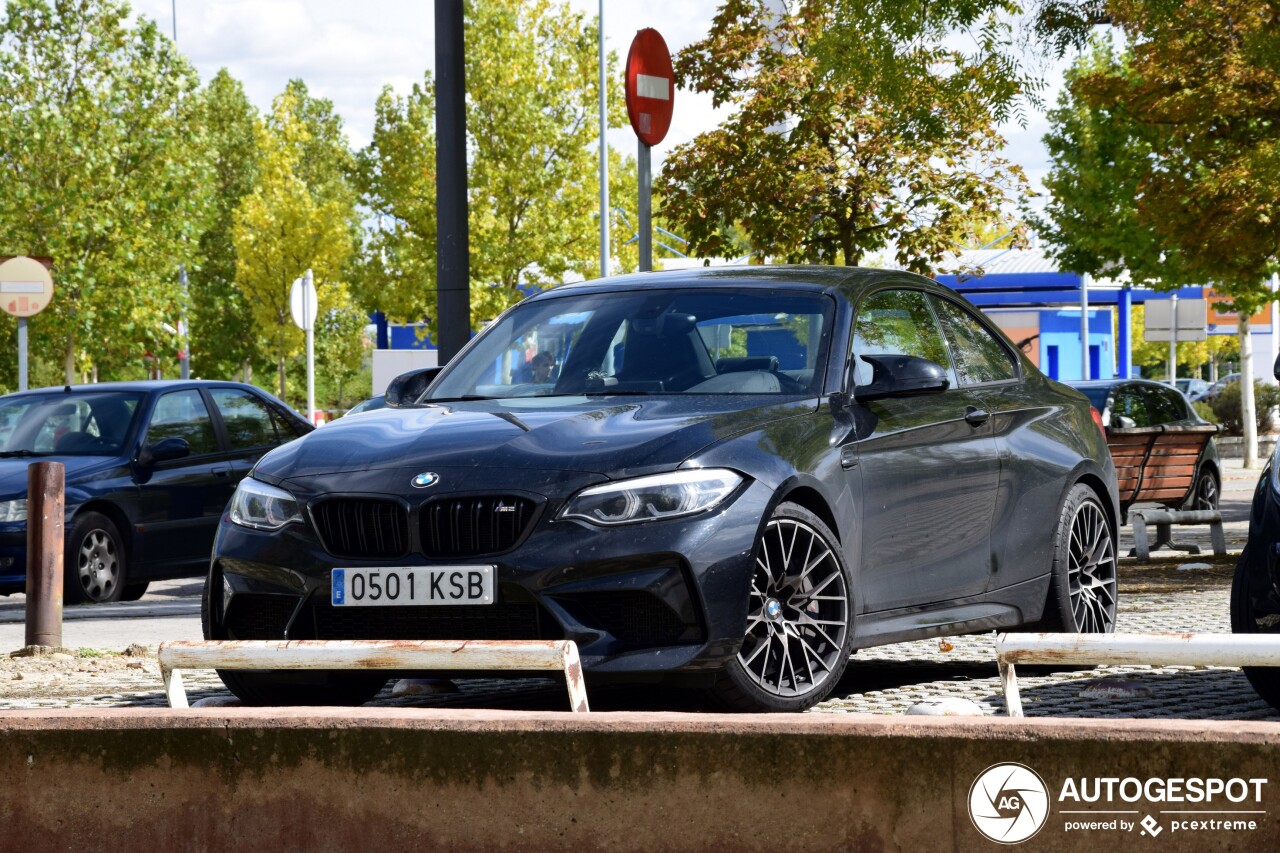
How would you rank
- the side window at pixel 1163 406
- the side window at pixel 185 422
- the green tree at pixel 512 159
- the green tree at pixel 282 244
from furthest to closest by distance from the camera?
the green tree at pixel 282 244, the green tree at pixel 512 159, the side window at pixel 1163 406, the side window at pixel 185 422

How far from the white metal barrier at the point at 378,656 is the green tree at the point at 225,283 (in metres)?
52.7

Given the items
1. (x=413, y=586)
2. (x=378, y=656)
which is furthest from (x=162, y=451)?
(x=378, y=656)

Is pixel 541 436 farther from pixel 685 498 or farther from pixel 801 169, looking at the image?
pixel 801 169

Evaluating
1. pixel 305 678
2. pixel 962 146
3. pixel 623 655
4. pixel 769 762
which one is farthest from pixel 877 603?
pixel 962 146

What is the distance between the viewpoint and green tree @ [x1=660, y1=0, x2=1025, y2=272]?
18859mm

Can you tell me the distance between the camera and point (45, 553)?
973 centimetres

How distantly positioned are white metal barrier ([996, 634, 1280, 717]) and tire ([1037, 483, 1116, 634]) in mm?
3228

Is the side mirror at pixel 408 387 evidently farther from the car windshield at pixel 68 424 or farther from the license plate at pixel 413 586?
the car windshield at pixel 68 424

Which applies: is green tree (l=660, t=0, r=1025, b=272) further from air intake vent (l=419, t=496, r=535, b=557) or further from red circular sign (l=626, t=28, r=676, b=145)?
air intake vent (l=419, t=496, r=535, b=557)

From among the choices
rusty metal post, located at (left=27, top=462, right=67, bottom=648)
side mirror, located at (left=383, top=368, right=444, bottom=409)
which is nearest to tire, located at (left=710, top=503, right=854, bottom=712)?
side mirror, located at (left=383, top=368, right=444, bottom=409)

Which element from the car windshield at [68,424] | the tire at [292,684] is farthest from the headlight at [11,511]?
the tire at [292,684]

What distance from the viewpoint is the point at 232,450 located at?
575 inches

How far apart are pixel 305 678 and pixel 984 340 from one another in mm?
3323

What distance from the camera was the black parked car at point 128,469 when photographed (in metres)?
13.3
